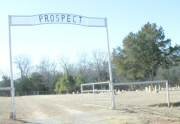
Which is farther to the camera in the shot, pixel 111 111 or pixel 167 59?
pixel 167 59

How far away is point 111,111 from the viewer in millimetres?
17938


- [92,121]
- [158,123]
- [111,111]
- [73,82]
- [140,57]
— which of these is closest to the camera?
[158,123]

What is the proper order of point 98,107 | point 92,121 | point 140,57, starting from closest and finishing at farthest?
point 92,121, point 98,107, point 140,57

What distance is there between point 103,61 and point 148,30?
3491 centimetres

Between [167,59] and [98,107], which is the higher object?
[167,59]

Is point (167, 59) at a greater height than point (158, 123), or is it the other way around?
point (167, 59)

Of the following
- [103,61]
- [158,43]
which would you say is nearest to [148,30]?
[158,43]

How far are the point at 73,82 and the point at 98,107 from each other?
4594cm

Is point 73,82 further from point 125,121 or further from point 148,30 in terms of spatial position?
point 125,121

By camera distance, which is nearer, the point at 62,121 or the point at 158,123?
the point at 158,123

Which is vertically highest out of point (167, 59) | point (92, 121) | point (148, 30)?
point (148, 30)

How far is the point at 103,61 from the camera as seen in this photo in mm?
97562

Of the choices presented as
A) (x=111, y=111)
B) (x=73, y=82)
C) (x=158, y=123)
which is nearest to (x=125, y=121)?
(x=158, y=123)

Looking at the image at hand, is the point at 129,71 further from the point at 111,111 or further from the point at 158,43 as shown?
the point at 111,111
